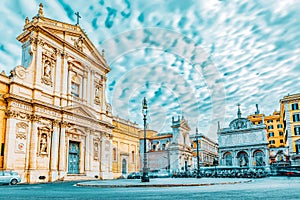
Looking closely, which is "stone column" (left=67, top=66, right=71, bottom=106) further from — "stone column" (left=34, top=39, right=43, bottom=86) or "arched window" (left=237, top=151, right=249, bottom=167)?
"arched window" (left=237, top=151, right=249, bottom=167)

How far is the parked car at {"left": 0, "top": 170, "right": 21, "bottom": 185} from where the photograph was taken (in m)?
19.6

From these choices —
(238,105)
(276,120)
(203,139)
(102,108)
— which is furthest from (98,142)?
(276,120)

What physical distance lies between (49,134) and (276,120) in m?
69.1

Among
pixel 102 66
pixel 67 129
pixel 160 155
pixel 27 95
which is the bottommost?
pixel 160 155

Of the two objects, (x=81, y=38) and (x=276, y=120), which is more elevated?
(x=81, y=38)

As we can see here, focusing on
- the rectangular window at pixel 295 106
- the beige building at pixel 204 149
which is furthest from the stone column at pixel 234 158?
the rectangular window at pixel 295 106

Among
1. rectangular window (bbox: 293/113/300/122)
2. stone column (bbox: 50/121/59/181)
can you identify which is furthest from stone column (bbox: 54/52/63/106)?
rectangular window (bbox: 293/113/300/122)

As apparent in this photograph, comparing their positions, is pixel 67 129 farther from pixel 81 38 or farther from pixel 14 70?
pixel 81 38

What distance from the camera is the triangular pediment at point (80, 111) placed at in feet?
94.8

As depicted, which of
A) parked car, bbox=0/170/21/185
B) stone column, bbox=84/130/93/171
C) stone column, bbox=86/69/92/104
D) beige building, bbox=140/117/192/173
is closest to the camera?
parked car, bbox=0/170/21/185

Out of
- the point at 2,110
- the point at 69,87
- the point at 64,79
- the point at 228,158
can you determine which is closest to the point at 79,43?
the point at 64,79

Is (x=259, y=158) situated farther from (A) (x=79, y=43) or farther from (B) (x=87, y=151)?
(A) (x=79, y=43)

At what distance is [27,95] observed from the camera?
24.7m

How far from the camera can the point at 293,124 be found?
5122 centimetres
